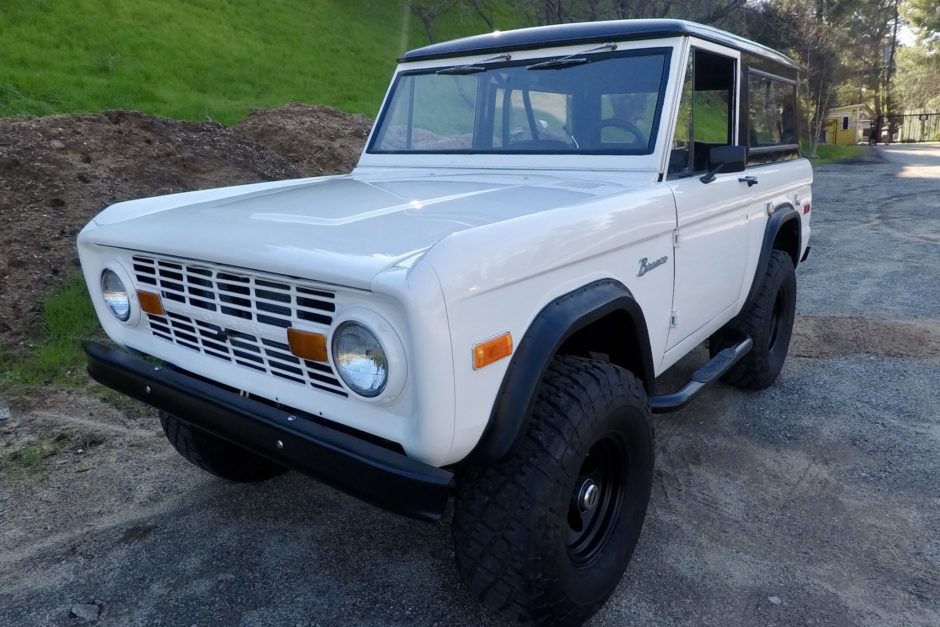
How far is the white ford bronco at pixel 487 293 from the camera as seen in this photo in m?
1.82

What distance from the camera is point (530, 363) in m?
1.94

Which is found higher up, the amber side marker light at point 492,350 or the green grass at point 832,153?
the amber side marker light at point 492,350

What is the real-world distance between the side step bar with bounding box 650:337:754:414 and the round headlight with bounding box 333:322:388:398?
1238 mm

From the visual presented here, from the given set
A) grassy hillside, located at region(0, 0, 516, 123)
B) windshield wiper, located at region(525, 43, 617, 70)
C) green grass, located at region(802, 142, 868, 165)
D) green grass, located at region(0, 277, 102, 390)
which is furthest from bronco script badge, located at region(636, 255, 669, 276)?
green grass, located at region(802, 142, 868, 165)

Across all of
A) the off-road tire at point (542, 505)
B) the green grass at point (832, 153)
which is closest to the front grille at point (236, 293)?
the off-road tire at point (542, 505)

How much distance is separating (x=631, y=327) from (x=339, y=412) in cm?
107

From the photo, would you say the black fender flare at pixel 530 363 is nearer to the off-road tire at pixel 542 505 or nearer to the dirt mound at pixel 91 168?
the off-road tire at pixel 542 505

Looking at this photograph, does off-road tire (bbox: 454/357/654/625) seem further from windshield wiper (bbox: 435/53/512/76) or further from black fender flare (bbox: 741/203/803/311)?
black fender flare (bbox: 741/203/803/311)

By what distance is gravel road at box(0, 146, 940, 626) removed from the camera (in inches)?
96.1

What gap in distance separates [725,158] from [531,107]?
878 mm

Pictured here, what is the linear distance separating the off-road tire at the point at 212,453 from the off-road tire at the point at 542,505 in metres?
1.28

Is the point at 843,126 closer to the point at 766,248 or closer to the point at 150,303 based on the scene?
the point at 766,248

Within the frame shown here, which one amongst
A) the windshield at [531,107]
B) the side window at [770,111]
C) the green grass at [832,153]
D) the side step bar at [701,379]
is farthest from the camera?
the green grass at [832,153]

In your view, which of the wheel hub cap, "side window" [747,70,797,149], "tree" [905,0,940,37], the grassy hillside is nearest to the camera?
the wheel hub cap
